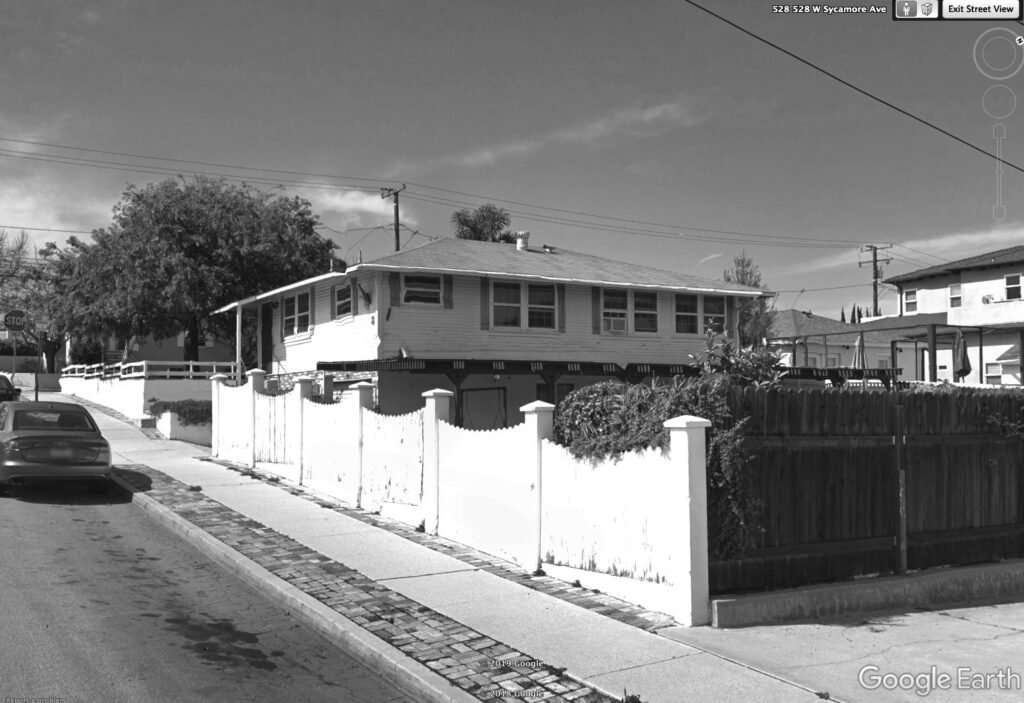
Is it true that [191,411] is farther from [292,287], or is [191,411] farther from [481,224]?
[481,224]

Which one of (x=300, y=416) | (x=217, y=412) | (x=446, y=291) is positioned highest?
(x=446, y=291)

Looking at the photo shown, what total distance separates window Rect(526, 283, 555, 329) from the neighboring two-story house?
40.2 feet

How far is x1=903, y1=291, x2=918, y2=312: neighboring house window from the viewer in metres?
39.6

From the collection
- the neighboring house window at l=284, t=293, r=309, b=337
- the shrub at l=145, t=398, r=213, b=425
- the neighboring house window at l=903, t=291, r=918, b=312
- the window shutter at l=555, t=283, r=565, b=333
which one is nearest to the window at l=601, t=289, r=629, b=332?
the window shutter at l=555, t=283, r=565, b=333

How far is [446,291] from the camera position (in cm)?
2297

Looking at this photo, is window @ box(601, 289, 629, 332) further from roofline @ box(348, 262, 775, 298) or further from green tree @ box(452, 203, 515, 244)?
green tree @ box(452, 203, 515, 244)

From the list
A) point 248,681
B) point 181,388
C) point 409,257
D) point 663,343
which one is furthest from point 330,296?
point 248,681

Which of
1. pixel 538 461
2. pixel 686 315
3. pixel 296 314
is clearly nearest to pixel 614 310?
pixel 686 315

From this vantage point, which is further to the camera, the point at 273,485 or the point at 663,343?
the point at 663,343

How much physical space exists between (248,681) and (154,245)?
28.9m

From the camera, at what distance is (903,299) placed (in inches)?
1590

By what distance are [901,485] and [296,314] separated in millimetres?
21314

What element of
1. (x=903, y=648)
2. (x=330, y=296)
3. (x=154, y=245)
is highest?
(x=154, y=245)

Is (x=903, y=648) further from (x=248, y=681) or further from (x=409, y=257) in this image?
(x=409, y=257)
